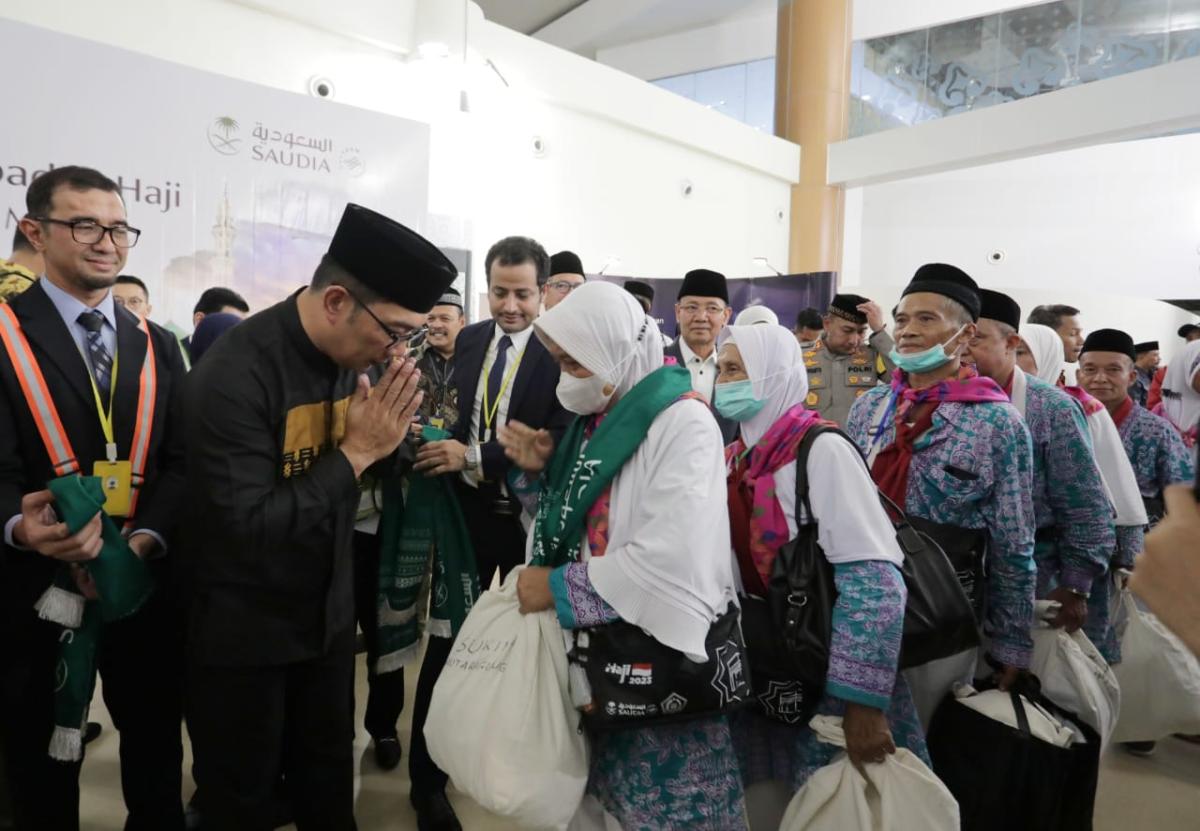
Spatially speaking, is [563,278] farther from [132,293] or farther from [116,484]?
[116,484]

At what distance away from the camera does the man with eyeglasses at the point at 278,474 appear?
1.48m

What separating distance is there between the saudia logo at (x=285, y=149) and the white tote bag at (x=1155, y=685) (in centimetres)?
453

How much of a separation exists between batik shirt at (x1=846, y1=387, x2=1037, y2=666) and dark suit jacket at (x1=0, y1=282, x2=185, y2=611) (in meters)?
1.93

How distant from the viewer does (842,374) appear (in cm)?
503

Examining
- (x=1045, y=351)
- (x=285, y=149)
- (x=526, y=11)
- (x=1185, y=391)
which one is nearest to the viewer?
(x=1045, y=351)

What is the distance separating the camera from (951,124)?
984 cm

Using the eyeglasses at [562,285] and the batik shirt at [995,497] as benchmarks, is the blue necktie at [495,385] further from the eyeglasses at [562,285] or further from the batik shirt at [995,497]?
the eyeglasses at [562,285]

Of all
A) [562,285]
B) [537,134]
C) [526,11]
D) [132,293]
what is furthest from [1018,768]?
[526,11]

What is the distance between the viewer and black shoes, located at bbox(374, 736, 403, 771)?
2.73 meters

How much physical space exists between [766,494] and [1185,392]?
3.64 m

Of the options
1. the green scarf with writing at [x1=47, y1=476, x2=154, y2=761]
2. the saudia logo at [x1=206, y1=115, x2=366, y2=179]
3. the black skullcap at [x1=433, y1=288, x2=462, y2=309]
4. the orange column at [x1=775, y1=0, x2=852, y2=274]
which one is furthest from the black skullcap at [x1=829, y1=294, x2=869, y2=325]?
the orange column at [x1=775, y1=0, x2=852, y2=274]

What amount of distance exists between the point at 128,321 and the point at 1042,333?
11.0 feet

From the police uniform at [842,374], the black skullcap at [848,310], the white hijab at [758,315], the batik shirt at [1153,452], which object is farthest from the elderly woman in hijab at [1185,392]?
the white hijab at [758,315]

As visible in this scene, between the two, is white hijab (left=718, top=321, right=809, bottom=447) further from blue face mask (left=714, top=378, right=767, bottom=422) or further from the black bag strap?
the black bag strap
